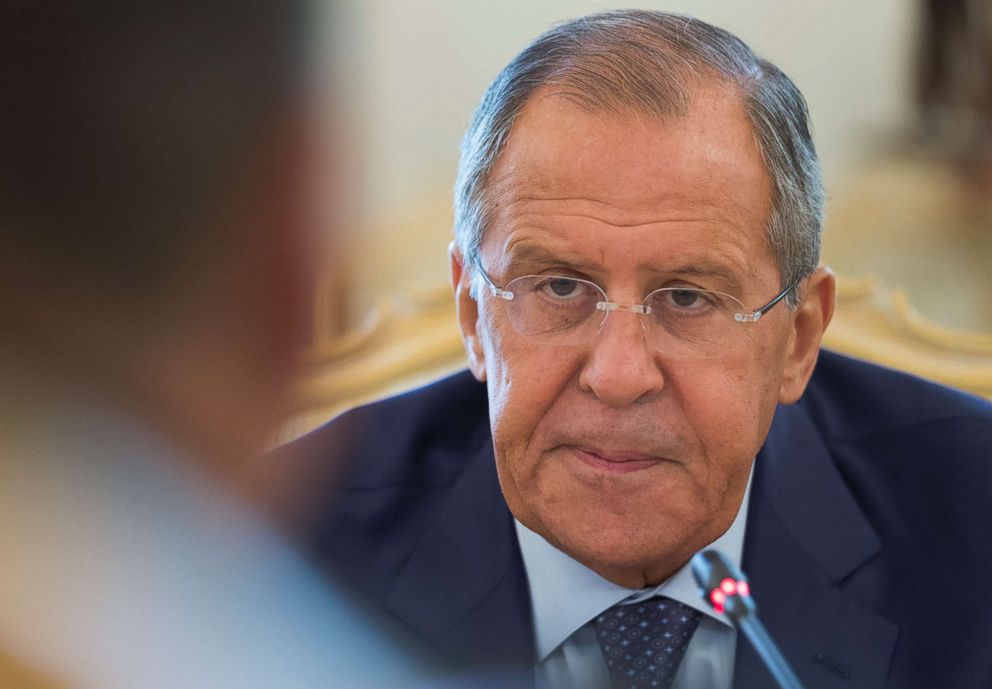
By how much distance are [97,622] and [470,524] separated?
1.11 m

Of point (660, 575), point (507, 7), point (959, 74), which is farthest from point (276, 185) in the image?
point (507, 7)

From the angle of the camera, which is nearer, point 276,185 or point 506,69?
point 276,185

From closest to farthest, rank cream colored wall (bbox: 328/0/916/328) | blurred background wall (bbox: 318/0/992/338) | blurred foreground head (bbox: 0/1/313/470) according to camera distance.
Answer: blurred foreground head (bbox: 0/1/313/470) → cream colored wall (bbox: 328/0/916/328) → blurred background wall (bbox: 318/0/992/338)

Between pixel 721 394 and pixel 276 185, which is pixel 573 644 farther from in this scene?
pixel 276 185

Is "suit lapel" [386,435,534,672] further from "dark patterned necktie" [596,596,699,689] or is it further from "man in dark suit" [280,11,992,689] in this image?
"dark patterned necktie" [596,596,699,689]

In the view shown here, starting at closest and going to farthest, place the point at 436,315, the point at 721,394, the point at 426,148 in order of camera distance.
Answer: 1. the point at 721,394
2. the point at 426,148
3. the point at 436,315

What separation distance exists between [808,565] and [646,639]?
0.23 m

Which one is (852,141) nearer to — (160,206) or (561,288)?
(561,288)

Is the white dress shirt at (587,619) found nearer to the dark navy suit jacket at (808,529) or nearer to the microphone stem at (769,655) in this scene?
the dark navy suit jacket at (808,529)

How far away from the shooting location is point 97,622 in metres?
0.51

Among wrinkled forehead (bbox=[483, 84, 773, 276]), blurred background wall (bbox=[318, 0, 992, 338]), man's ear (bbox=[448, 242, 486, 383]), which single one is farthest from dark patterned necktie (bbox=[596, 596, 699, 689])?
blurred background wall (bbox=[318, 0, 992, 338])

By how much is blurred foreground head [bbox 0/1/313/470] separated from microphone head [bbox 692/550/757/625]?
61cm

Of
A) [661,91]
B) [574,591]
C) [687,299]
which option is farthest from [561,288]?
[574,591]

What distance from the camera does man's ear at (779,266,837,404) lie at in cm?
149
